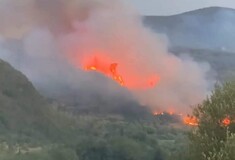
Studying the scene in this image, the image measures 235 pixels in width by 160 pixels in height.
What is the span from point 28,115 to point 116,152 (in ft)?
88.8

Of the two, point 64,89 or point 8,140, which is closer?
point 8,140

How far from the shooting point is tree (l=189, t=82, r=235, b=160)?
792 inches

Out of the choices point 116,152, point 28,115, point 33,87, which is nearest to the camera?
point 116,152

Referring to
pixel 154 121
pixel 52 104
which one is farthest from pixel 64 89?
pixel 154 121

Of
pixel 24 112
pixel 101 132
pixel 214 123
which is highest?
pixel 24 112

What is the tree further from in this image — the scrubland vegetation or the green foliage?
the green foliage

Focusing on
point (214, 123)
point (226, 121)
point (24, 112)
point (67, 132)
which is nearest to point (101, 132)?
point (67, 132)

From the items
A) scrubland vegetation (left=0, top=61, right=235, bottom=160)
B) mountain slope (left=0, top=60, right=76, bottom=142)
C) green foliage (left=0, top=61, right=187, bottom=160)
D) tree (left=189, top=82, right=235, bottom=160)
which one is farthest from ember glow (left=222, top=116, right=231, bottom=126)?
mountain slope (left=0, top=60, right=76, bottom=142)

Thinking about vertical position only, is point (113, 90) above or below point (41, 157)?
above

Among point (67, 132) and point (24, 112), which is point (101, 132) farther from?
point (24, 112)

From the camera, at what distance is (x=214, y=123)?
68.6 feet

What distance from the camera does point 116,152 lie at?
40906 mm

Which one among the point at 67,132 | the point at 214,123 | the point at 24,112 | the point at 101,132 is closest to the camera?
the point at 214,123

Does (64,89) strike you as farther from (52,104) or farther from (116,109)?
(116,109)
